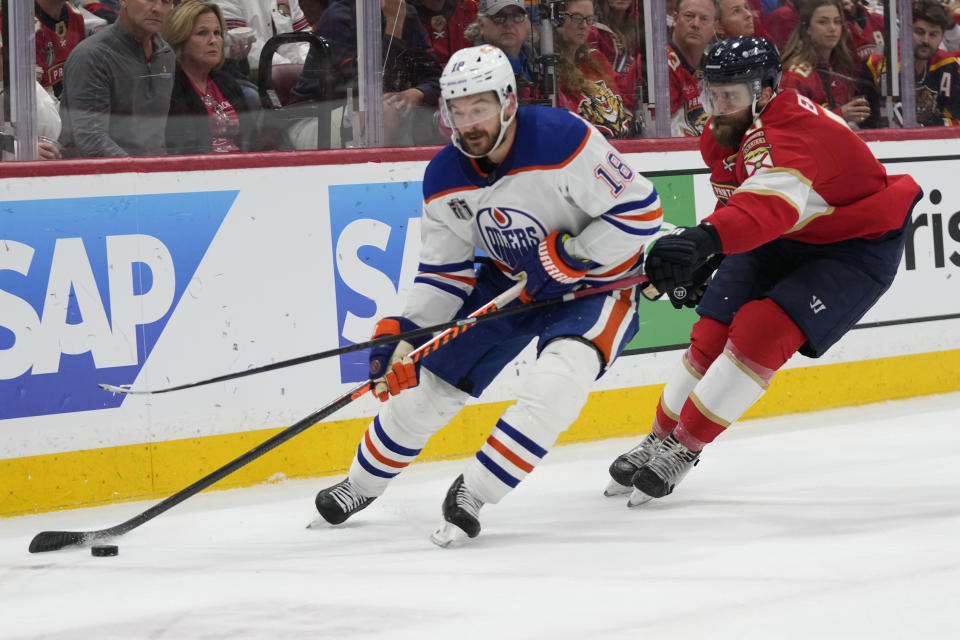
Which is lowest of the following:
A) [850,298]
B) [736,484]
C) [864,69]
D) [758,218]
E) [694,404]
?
[736,484]

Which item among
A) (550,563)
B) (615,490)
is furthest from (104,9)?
(550,563)

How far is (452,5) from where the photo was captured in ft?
14.1

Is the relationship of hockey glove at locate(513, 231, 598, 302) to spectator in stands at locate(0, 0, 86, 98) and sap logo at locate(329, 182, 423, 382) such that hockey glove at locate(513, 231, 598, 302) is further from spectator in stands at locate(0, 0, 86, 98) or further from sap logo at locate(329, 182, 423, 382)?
spectator in stands at locate(0, 0, 86, 98)

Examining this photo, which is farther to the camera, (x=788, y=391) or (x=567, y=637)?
(x=788, y=391)

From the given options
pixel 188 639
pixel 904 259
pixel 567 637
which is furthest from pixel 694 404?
pixel 904 259

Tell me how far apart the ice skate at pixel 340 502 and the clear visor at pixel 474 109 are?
1.00 metres

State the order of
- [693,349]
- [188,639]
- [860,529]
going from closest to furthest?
[188,639] < [860,529] < [693,349]

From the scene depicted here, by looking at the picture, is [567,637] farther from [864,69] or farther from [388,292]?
[864,69]

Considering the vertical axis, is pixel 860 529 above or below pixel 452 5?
below

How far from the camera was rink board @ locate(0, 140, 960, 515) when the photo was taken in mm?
3535

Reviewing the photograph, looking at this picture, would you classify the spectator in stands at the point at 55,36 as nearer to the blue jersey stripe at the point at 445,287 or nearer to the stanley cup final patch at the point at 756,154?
the blue jersey stripe at the point at 445,287

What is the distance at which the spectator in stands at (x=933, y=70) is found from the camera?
5363 mm

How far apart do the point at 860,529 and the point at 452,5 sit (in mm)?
2380

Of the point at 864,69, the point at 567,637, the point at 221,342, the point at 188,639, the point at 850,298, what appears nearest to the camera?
the point at 567,637
